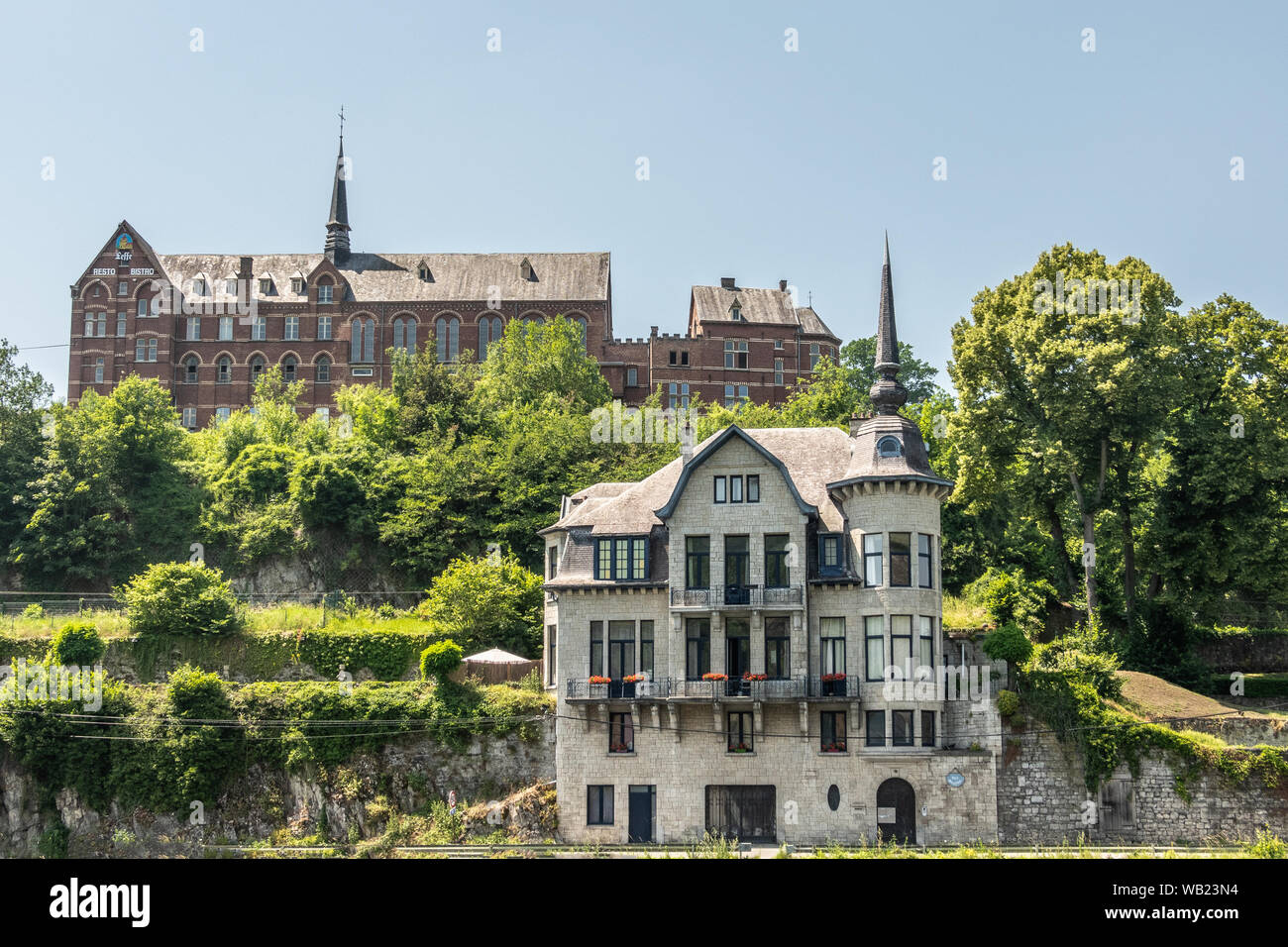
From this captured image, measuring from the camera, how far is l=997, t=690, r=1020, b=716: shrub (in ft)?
142

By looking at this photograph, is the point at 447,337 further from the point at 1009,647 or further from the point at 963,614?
the point at 1009,647

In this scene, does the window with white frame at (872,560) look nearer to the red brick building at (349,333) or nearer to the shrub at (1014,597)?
the shrub at (1014,597)

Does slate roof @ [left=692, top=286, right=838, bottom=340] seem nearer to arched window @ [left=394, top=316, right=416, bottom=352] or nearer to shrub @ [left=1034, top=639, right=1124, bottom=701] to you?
arched window @ [left=394, top=316, right=416, bottom=352]

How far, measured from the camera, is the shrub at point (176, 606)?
5072 centimetres

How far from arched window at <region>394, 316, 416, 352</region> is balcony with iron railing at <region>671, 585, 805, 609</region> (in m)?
66.2

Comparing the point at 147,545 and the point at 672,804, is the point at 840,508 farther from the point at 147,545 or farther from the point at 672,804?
the point at 147,545

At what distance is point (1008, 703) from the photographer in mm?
43406

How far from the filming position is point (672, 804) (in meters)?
43.5

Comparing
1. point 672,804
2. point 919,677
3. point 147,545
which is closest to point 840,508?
point 919,677

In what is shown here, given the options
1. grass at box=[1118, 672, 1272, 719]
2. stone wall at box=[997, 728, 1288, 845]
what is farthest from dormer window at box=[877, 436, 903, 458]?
grass at box=[1118, 672, 1272, 719]

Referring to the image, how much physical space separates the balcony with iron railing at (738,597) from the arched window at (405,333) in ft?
217
